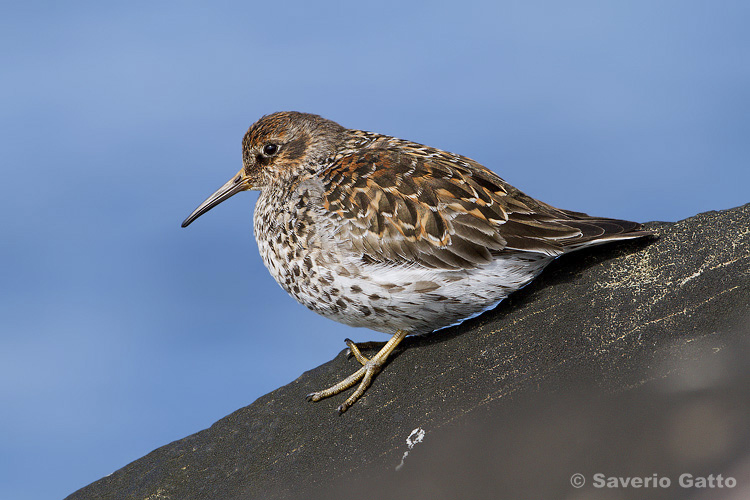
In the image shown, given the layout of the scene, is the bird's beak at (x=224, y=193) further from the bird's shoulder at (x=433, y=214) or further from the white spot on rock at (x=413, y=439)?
the white spot on rock at (x=413, y=439)

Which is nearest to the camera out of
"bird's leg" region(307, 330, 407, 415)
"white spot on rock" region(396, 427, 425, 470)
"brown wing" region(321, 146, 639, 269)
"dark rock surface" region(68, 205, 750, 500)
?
"dark rock surface" region(68, 205, 750, 500)

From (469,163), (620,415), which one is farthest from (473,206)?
(620,415)

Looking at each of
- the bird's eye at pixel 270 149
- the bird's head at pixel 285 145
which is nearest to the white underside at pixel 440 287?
the bird's head at pixel 285 145

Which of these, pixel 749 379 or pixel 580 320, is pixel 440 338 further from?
pixel 749 379

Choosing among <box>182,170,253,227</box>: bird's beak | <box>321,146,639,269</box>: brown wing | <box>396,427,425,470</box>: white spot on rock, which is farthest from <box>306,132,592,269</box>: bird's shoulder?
<box>182,170,253,227</box>: bird's beak

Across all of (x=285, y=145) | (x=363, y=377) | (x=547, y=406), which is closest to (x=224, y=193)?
(x=285, y=145)

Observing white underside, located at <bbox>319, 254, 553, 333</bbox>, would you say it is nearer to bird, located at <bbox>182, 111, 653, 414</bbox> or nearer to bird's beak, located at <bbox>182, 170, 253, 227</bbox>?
bird, located at <bbox>182, 111, 653, 414</bbox>
